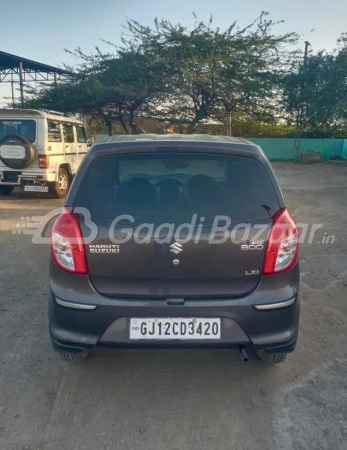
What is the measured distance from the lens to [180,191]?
235 centimetres

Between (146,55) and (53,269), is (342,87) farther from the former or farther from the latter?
(53,269)

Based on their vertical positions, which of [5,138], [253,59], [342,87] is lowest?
[5,138]

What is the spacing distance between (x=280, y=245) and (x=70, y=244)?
4.12ft

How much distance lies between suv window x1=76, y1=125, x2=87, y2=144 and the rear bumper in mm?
8984

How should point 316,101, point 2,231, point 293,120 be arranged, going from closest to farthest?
point 2,231, point 316,101, point 293,120

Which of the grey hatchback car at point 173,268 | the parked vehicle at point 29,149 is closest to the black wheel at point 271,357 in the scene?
the grey hatchback car at point 173,268

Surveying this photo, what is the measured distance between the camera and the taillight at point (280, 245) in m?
2.12

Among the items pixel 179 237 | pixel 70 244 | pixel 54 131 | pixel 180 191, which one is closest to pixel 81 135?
pixel 54 131

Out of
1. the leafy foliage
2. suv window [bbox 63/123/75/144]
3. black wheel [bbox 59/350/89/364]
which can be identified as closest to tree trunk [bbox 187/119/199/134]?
the leafy foliage

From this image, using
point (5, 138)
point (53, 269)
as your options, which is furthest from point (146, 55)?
point (53, 269)

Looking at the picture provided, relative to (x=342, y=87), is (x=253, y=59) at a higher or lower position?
higher

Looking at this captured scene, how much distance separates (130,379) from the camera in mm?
2494

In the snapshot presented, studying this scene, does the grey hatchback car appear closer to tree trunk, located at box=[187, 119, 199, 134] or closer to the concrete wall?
tree trunk, located at box=[187, 119, 199, 134]

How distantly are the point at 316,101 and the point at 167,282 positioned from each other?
19.5m
